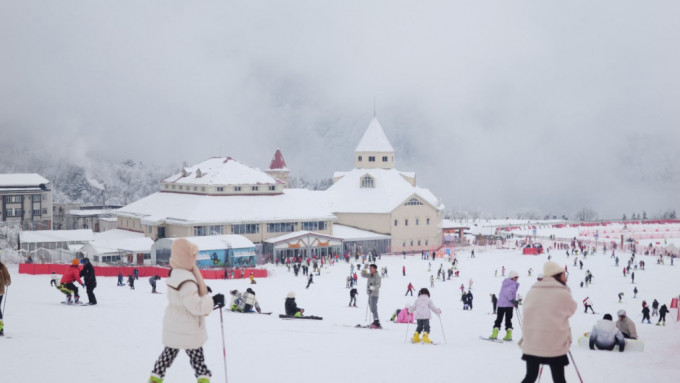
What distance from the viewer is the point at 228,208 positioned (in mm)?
58594

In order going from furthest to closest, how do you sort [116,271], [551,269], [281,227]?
[281,227] < [116,271] < [551,269]

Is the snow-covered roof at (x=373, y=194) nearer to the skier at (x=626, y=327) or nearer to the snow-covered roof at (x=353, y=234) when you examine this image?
the snow-covered roof at (x=353, y=234)

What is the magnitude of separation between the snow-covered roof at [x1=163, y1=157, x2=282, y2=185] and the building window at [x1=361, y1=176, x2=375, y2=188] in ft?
32.1

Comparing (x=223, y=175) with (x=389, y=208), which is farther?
(x=389, y=208)

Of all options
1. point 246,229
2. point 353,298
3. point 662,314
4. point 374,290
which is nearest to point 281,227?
point 246,229

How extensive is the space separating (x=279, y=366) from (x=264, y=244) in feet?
152

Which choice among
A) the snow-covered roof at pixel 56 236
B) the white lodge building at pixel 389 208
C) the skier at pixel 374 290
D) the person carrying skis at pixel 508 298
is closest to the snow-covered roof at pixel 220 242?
the snow-covered roof at pixel 56 236

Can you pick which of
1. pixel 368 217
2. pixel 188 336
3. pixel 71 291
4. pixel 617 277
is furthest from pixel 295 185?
pixel 188 336

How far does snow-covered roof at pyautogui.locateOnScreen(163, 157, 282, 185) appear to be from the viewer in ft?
203

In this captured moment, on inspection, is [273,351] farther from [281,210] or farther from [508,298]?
[281,210]

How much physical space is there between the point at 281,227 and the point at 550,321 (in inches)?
2033

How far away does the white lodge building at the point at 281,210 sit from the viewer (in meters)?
57.2

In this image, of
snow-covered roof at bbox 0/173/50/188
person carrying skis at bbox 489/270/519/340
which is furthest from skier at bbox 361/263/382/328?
snow-covered roof at bbox 0/173/50/188

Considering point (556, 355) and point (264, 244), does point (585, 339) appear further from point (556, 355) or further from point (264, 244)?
point (264, 244)
